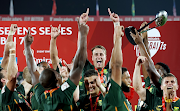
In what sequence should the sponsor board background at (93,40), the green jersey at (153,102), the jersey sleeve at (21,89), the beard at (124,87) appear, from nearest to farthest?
the green jersey at (153,102)
the beard at (124,87)
the jersey sleeve at (21,89)
the sponsor board background at (93,40)

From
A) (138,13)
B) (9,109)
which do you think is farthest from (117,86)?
(138,13)

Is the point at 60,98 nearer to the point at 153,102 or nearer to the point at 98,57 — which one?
the point at 153,102

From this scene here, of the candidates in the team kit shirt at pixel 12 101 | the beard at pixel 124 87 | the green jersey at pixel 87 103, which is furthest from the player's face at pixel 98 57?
the team kit shirt at pixel 12 101

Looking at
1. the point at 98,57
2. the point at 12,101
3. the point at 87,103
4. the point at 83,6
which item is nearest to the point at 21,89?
the point at 12,101

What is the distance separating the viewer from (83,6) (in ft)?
40.7

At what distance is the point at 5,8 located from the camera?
1180 centimetres

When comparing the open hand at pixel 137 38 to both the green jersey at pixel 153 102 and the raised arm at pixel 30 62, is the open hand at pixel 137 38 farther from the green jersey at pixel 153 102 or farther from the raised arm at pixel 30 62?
the raised arm at pixel 30 62

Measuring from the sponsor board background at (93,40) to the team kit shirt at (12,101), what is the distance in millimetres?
2982

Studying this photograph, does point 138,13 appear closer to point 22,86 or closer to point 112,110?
point 22,86

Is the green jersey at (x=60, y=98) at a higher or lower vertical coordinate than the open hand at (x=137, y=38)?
lower

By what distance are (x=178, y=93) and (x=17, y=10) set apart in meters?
8.88

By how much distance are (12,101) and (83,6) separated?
9.48 m

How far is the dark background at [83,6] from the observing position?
11875 mm

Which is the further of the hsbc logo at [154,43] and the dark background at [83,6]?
the dark background at [83,6]
